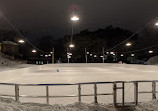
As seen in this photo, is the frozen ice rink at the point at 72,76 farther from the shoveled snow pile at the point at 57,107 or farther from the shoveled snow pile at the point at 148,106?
the shoveled snow pile at the point at 148,106

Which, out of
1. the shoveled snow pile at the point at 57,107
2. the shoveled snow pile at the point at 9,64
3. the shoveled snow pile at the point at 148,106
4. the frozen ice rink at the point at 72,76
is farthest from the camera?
the shoveled snow pile at the point at 9,64

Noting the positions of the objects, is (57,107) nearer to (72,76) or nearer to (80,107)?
(80,107)

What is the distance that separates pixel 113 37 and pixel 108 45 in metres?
2.86

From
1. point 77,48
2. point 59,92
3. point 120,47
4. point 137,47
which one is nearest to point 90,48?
point 77,48

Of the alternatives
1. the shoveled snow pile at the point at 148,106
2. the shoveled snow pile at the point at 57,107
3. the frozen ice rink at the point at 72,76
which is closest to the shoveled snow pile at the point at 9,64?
the frozen ice rink at the point at 72,76

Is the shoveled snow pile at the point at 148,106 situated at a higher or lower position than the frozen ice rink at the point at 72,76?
higher

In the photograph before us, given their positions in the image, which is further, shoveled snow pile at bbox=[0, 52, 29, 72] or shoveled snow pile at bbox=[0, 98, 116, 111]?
shoveled snow pile at bbox=[0, 52, 29, 72]

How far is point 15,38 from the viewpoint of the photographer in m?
46.9

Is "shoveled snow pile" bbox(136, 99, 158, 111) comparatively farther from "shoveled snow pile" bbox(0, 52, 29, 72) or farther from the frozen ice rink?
"shoveled snow pile" bbox(0, 52, 29, 72)

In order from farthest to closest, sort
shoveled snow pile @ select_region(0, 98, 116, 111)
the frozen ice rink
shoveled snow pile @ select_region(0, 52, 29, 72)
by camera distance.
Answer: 1. shoveled snow pile @ select_region(0, 52, 29, 72)
2. the frozen ice rink
3. shoveled snow pile @ select_region(0, 98, 116, 111)

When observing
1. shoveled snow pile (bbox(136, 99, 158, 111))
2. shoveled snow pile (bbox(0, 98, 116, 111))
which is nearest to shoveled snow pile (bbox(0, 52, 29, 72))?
shoveled snow pile (bbox(0, 98, 116, 111))

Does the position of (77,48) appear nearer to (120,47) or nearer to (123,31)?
(120,47)

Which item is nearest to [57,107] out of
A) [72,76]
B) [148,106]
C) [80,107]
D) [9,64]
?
[80,107]

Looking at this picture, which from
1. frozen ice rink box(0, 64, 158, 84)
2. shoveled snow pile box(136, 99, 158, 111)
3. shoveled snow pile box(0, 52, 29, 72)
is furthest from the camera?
shoveled snow pile box(0, 52, 29, 72)
